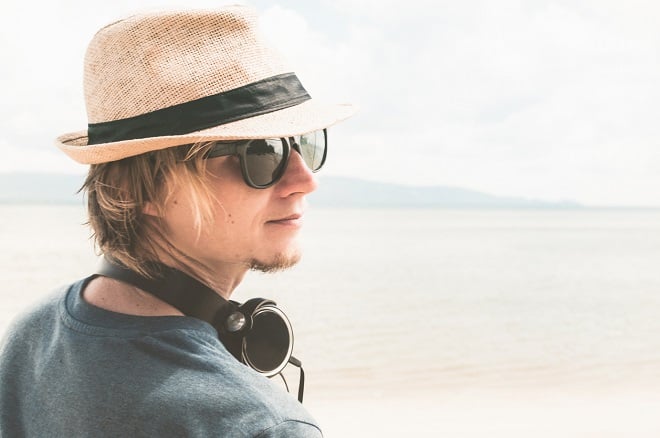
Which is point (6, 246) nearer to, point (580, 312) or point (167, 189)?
point (580, 312)

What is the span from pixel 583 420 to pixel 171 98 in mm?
7832

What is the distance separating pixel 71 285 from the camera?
1362 mm

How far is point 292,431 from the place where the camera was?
1041mm

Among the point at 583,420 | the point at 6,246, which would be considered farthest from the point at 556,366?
the point at 6,246

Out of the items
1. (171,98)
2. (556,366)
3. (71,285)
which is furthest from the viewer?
(556,366)

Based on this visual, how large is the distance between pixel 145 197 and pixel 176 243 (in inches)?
4.5

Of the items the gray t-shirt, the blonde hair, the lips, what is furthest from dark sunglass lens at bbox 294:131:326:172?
the gray t-shirt

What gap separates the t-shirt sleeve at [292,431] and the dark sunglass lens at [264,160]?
0.55m

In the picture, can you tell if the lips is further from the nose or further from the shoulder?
the shoulder

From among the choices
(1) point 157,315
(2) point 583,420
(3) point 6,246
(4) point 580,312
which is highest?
(1) point 157,315

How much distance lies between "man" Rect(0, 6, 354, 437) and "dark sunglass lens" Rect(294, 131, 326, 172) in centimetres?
4

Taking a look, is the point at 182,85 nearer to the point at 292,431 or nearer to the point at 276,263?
the point at 276,263

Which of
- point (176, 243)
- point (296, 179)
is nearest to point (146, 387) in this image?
point (176, 243)

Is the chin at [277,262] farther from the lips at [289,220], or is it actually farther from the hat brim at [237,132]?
the hat brim at [237,132]
